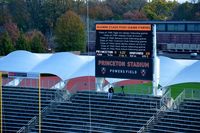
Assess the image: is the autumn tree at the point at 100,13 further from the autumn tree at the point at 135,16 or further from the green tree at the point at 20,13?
the green tree at the point at 20,13

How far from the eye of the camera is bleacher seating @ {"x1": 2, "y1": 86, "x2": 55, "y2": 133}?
69.1 ft

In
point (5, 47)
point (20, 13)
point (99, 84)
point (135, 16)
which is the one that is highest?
point (20, 13)

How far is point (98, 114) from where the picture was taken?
20188 millimetres

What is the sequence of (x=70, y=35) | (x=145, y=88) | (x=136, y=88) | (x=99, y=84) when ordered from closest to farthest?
(x=99, y=84)
(x=136, y=88)
(x=145, y=88)
(x=70, y=35)

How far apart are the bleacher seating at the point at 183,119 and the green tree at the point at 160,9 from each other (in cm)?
4264

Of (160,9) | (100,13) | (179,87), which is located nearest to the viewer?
(179,87)

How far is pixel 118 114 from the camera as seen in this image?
19.8 metres

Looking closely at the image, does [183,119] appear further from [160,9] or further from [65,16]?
[160,9]

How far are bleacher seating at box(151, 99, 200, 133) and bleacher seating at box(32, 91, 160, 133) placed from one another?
0.65 meters

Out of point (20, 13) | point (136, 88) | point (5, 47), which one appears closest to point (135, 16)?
point (20, 13)

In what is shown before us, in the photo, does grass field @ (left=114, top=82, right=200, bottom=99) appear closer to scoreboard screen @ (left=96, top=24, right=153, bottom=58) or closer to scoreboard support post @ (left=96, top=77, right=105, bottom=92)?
scoreboard support post @ (left=96, top=77, right=105, bottom=92)

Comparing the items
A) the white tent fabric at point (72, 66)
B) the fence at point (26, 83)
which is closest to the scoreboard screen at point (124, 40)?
the white tent fabric at point (72, 66)

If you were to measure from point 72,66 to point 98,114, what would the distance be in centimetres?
423

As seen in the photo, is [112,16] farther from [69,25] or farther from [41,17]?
[69,25]
